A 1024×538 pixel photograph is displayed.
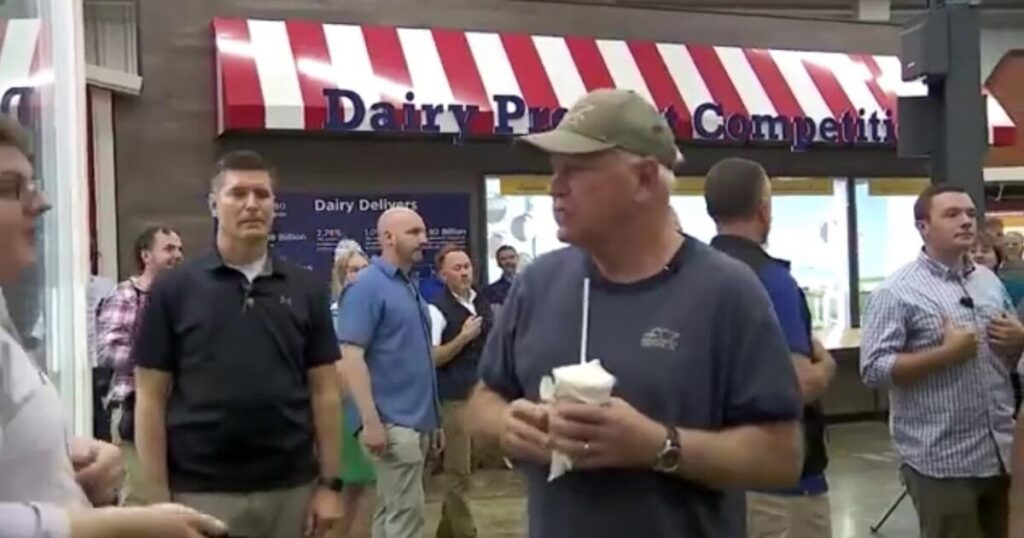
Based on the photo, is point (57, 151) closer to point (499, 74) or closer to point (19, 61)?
point (19, 61)

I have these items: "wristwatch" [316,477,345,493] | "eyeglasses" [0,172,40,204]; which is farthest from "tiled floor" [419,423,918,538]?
"eyeglasses" [0,172,40,204]

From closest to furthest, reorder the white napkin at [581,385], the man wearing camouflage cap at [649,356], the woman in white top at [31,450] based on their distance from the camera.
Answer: the woman in white top at [31,450]
the white napkin at [581,385]
the man wearing camouflage cap at [649,356]

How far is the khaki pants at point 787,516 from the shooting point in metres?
4.51

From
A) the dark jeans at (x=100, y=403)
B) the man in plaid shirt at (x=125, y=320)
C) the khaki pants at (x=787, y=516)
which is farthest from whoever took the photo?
the dark jeans at (x=100, y=403)

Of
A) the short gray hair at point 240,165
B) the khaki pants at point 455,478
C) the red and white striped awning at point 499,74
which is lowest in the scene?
the khaki pants at point 455,478

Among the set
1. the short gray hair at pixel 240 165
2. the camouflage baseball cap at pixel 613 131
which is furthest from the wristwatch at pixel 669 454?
the short gray hair at pixel 240 165

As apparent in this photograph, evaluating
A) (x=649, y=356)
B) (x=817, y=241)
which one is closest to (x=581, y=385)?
(x=649, y=356)

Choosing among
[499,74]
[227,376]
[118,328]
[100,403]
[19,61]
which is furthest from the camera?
[499,74]

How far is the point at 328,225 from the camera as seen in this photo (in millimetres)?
10945

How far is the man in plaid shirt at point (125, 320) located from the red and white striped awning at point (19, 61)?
41.1 inches

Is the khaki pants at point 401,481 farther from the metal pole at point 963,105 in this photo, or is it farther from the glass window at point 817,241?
the glass window at point 817,241

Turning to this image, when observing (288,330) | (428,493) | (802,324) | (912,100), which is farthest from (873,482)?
(288,330)

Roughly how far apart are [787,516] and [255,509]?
1841 millimetres

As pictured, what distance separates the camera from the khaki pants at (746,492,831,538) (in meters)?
4.51
